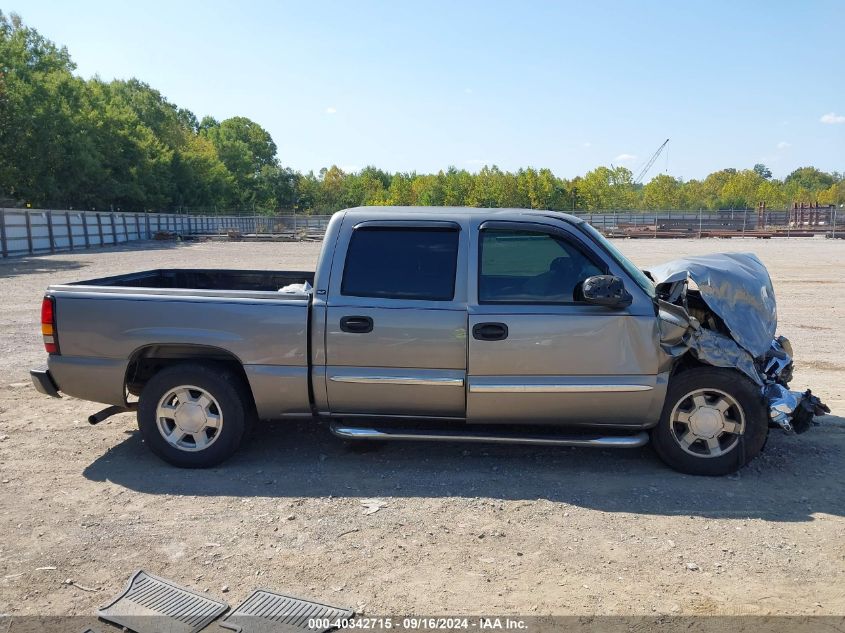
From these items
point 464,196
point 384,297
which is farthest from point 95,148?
point 384,297

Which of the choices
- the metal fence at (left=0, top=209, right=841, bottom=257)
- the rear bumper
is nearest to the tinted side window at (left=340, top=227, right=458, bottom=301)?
the rear bumper

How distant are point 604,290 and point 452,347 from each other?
1.10 m

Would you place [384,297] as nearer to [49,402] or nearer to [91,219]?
[49,402]

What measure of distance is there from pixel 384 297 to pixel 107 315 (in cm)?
206

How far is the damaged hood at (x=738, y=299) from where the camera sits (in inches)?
185

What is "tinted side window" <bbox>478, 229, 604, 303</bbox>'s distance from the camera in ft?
15.2

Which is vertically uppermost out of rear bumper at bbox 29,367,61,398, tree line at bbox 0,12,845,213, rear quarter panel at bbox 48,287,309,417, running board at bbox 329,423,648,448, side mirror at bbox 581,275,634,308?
tree line at bbox 0,12,845,213

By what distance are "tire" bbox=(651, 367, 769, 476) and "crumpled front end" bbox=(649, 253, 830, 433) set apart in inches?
4.3

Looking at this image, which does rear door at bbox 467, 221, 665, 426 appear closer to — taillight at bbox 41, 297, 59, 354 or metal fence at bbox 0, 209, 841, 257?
taillight at bbox 41, 297, 59, 354

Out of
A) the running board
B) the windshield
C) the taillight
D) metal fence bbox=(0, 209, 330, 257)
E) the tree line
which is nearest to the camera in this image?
the running board

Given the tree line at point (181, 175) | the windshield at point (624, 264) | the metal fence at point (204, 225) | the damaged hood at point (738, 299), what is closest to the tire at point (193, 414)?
the windshield at point (624, 264)

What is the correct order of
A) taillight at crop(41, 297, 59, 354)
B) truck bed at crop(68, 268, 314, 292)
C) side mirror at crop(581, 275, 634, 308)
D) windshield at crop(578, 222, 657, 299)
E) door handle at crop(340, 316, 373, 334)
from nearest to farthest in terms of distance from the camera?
side mirror at crop(581, 275, 634, 308) < door handle at crop(340, 316, 373, 334) < windshield at crop(578, 222, 657, 299) < taillight at crop(41, 297, 59, 354) < truck bed at crop(68, 268, 314, 292)

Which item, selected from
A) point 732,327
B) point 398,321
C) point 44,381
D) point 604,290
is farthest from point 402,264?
point 44,381

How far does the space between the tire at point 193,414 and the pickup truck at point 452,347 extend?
11 mm
